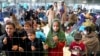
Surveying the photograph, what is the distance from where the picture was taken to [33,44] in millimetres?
2240

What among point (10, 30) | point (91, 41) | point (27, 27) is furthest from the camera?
point (91, 41)

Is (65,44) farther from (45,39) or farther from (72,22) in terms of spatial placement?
(72,22)

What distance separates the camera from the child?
7.82 feet

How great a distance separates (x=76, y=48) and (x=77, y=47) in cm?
2

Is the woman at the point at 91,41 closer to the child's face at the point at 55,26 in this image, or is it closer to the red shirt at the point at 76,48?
the red shirt at the point at 76,48

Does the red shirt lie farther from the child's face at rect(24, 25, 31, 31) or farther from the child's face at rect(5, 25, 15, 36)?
the child's face at rect(5, 25, 15, 36)

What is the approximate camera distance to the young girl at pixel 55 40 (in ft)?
7.54

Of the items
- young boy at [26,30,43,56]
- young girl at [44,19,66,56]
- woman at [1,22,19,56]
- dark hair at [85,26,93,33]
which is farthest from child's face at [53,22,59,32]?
dark hair at [85,26,93,33]

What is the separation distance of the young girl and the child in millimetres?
111

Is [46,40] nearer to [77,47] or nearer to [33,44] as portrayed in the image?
[33,44]

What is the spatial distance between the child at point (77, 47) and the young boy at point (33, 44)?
32 cm

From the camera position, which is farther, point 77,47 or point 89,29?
point 89,29

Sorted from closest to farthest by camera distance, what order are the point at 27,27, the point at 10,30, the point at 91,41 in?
1. the point at 10,30
2. the point at 27,27
3. the point at 91,41

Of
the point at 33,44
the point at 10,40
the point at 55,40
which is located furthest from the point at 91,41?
the point at 10,40
